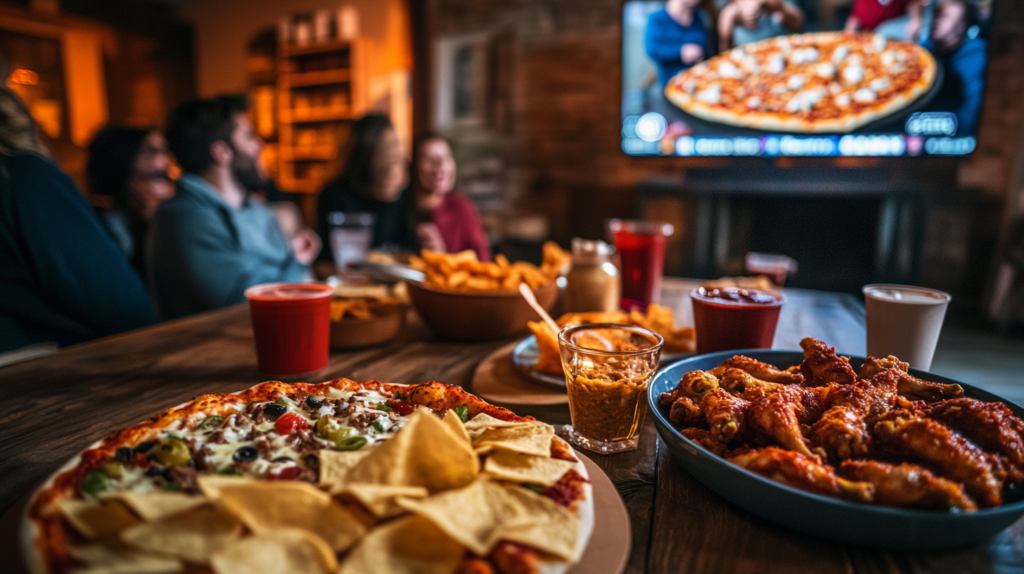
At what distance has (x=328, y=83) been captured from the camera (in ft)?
21.7

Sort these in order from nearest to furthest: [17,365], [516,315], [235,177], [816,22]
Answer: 1. [17,365]
2. [516,315]
3. [235,177]
4. [816,22]

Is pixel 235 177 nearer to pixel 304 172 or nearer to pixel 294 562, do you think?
pixel 294 562

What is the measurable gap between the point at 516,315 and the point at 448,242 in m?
2.31

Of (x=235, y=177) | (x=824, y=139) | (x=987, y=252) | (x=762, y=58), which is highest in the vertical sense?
(x=762, y=58)

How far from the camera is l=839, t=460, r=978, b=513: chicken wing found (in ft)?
1.86

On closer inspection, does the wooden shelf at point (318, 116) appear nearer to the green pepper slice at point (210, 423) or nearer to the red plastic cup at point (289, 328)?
the red plastic cup at point (289, 328)

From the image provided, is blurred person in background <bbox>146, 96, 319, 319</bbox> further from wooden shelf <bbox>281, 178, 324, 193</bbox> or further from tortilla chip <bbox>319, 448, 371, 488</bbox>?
wooden shelf <bbox>281, 178, 324, 193</bbox>

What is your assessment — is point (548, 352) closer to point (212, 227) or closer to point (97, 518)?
point (97, 518)

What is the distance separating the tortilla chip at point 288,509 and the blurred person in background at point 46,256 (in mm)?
1696

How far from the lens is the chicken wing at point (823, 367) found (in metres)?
0.85

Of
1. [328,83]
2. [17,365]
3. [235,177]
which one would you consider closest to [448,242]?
[235,177]

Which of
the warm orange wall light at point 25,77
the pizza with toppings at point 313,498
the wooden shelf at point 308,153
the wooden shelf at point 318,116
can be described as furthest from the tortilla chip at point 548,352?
the warm orange wall light at point 25,77

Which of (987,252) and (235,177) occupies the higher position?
(235,177)

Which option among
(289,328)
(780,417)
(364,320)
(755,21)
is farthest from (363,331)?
(755,21)
